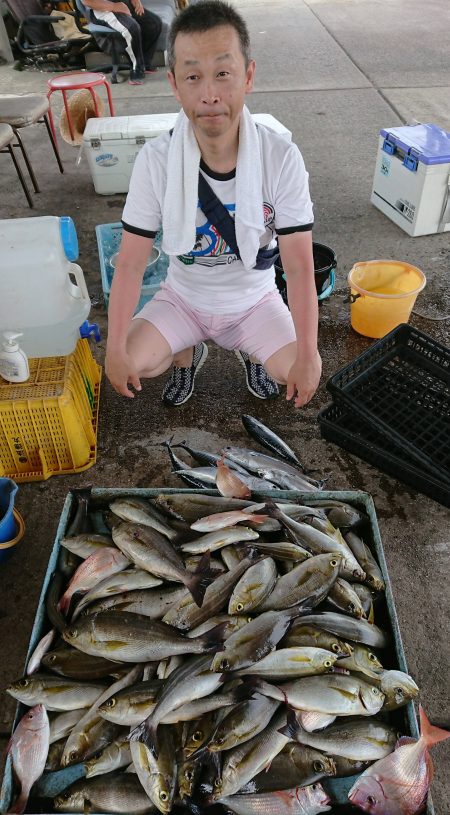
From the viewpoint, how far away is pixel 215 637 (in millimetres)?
1603

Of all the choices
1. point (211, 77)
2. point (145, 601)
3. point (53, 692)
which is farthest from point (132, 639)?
point (211, 77)

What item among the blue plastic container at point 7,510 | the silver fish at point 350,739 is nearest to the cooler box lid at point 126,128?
the blue plastic container at point 7,510

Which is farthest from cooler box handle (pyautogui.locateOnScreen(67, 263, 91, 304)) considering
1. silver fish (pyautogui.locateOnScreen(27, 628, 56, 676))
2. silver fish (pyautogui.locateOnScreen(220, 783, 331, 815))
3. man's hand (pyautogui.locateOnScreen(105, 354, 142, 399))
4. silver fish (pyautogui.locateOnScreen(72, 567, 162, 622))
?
silver fish (pyautogui.locateOnScreen(220, 783, 331, 815))

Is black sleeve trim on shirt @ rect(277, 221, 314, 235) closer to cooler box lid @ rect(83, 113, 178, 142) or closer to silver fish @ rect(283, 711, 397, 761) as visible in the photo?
silver fish @ rect(283, 711, 397, 761)

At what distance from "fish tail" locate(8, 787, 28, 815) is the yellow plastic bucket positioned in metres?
2.75

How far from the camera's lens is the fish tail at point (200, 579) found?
5.66 feet

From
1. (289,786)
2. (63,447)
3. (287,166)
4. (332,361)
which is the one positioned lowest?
(332,361)

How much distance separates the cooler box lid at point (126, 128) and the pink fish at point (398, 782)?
179 inches

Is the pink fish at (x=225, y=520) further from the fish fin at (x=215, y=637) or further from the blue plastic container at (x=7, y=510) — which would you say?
the blue plastic container at (x=7, y=510)

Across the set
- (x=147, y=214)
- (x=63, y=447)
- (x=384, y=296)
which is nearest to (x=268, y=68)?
(x=384, y=296)

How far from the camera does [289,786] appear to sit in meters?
1.42

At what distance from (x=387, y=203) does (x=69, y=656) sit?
4195 millimetres

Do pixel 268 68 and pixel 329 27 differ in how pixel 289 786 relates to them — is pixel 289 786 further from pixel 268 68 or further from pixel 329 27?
pixel 329 27

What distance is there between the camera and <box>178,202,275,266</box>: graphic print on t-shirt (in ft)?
7.80
